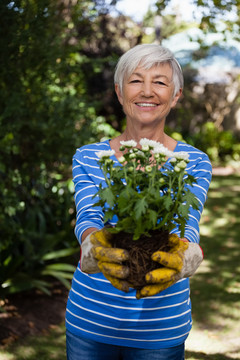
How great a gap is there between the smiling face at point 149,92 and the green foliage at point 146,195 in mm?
354

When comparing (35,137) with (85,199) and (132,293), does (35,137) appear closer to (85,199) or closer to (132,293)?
(85,199)

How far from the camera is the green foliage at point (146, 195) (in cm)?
141

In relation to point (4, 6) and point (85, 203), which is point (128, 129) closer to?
point (85, 203)

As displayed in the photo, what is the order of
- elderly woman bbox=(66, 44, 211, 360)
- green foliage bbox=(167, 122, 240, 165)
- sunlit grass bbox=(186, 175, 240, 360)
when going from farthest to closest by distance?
green foliage bbox=(167, 122, 240, 165)
sunlit grass bbox=(186, 175, 240, 360)
elderly woman bbox=(66, 44, 211, 360)

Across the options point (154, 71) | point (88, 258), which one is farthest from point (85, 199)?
point (154, 71)

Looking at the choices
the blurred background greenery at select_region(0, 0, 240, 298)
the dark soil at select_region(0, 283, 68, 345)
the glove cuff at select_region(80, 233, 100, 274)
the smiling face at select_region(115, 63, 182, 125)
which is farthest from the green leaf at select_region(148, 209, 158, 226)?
the dark soil at select_region(0, 283, 68, 345)

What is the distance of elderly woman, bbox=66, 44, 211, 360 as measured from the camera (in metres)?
1.65

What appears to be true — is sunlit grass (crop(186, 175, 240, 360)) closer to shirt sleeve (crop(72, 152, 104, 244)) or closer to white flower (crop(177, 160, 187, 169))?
shirt sleeve (crop(72, 152, 104, 244))

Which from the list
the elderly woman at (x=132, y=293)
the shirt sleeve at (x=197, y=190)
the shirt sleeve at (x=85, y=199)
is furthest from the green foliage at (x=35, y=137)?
the shirt sleeve at (x=197, y=190)

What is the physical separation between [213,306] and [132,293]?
3.70m

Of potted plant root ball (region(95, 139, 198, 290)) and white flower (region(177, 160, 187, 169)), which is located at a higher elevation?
white flower (region(177, 160, 187, 169))

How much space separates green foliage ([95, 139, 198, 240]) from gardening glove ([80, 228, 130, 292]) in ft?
0.18

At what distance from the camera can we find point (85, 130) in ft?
18.1

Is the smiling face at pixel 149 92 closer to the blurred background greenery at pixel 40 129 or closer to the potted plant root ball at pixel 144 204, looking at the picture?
the potted plant root ball at pixel 144 204
